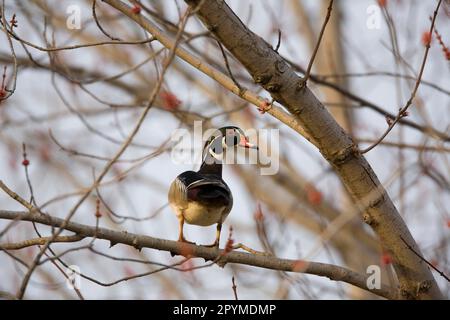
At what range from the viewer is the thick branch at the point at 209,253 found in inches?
113

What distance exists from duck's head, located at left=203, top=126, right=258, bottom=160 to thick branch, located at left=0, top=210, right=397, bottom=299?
0.94 metres

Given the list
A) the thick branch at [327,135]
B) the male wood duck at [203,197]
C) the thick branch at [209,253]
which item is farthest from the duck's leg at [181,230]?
the thick branch at [327,135]

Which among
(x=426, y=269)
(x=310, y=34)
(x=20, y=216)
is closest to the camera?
(x=20, y=216)

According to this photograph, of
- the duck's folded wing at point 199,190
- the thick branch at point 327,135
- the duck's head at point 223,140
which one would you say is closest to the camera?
the thick branch at point 327,135

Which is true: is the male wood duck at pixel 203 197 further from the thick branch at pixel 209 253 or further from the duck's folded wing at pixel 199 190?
the thick branch at pixel 209 253

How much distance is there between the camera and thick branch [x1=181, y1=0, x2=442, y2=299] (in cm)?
277

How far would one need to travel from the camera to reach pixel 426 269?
3.40 metres

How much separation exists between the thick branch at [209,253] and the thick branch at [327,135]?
0.61ft

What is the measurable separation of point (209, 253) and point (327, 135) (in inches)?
31.2

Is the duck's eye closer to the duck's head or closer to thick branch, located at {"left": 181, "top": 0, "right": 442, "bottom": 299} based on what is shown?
the duck's head

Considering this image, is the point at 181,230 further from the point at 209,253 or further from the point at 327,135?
the point at 327,135
